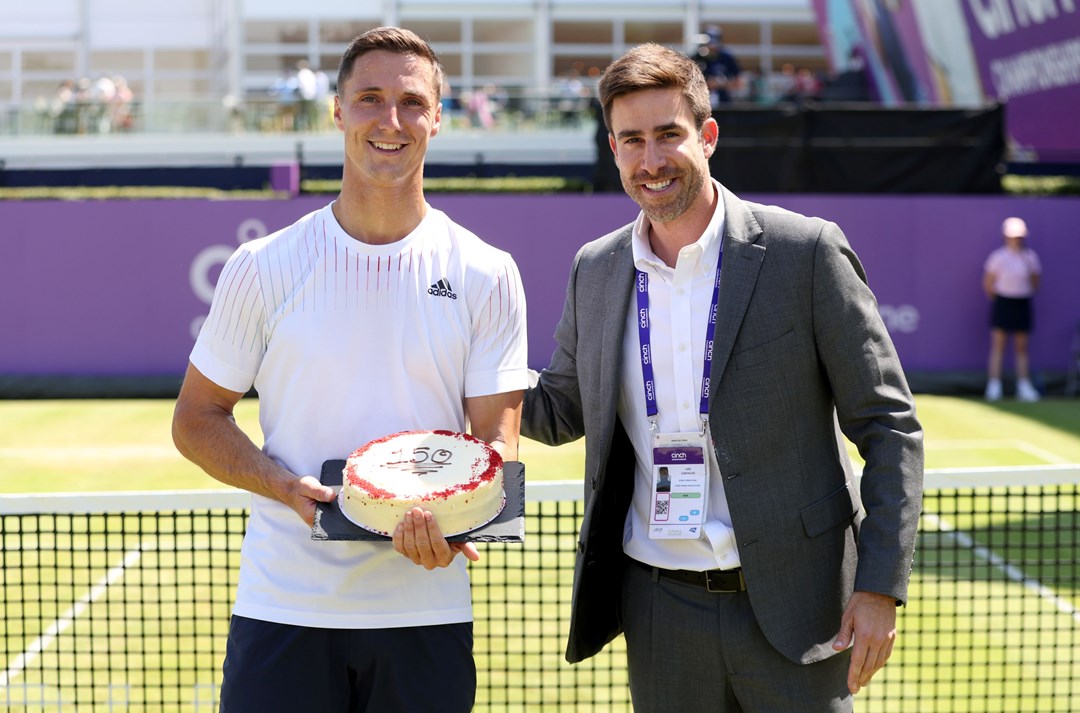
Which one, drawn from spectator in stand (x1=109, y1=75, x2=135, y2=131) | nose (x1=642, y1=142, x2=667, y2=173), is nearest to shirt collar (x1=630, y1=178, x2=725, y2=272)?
nose (x1=642, y1=142, x2=667, y2=173)

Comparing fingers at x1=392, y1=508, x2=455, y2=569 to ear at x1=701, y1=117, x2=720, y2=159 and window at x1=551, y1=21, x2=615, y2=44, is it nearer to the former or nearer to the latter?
ear at x1=701, y1=117, x2=720, y2=159

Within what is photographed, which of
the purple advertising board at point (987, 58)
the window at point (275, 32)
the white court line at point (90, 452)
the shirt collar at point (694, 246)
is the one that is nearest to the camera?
the shirt collar at point (694, 246)

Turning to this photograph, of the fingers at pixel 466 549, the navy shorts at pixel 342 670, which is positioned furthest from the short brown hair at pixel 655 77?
the navy shorts at pixel 342 670

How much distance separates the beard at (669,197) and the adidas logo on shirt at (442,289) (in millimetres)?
471

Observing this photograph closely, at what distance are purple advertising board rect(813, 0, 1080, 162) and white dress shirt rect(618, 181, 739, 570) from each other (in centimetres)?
1586

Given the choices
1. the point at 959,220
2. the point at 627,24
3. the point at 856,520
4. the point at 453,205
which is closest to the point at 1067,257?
the point at 959,220

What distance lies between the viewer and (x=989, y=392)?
563 inches

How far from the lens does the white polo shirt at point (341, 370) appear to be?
9.05 ft

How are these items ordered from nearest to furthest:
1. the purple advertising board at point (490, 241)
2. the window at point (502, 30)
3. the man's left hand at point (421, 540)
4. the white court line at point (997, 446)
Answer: the man's left hand at point (421, 540)
the white court line at point (997, 446)
the purple advertising board at point (490, 241)
the window at point (502, 30)

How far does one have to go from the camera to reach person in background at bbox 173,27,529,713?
2742 millimetres

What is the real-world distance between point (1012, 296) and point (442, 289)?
12.4 m

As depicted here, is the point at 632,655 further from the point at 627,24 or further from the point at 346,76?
the point at 627,24

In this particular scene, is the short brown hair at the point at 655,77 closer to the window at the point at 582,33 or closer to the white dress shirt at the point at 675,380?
the white dress shirt at the point at 675,380

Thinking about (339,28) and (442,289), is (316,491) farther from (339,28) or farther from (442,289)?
(339,28)
